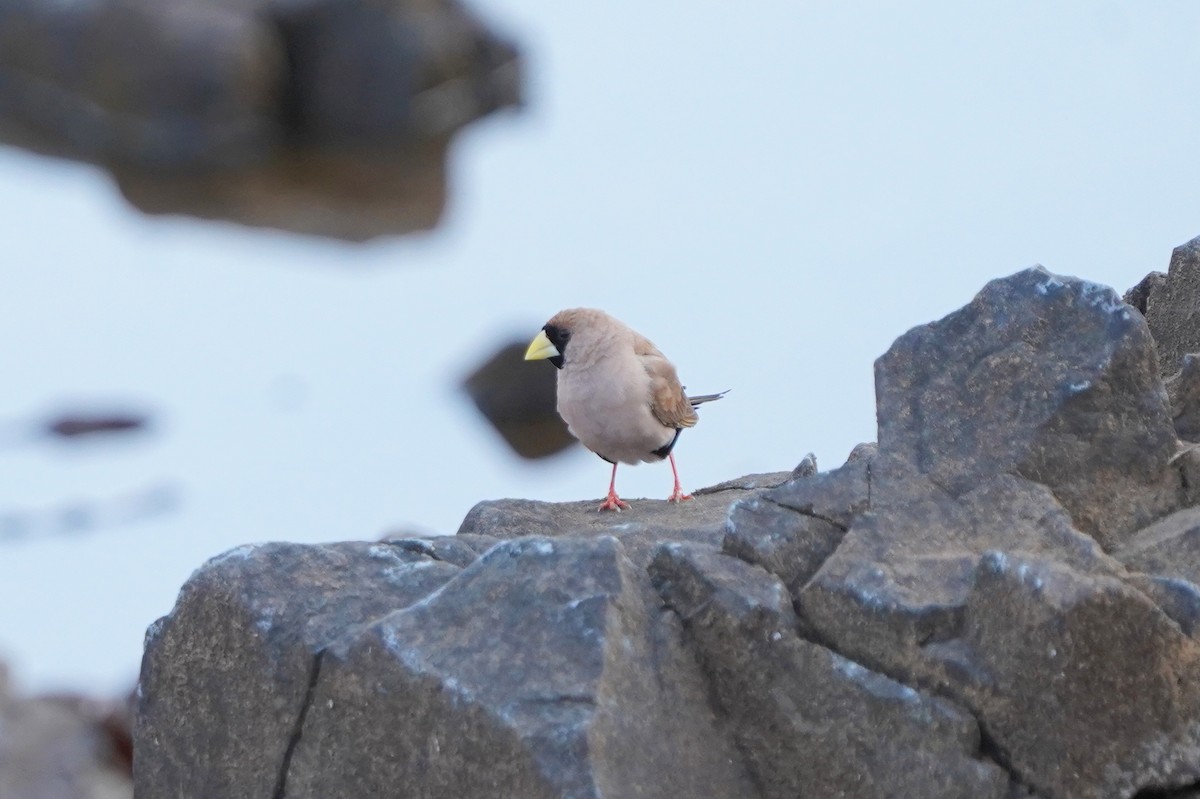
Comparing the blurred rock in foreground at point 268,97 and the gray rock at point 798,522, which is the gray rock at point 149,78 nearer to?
the blurred rock in foreground at point 268,97

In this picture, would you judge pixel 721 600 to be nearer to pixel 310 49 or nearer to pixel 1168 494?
pixel 1168 494

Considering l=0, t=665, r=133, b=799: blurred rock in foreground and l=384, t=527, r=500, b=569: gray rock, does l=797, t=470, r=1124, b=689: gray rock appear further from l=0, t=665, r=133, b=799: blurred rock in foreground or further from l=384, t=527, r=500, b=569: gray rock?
l=0, t=665, r=133, b=799: blurred rock in foreground

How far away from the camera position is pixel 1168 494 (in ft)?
12.2

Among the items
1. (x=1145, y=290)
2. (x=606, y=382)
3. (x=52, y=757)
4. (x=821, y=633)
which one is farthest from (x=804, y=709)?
(x=52, y=757)

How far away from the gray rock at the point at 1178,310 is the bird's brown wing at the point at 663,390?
185 cm

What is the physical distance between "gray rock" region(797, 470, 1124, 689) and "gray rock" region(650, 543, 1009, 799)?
0.20ft

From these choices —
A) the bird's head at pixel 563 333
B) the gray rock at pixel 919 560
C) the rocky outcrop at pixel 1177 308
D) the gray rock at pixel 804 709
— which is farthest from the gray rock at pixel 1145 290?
the gray rock at pixel 804 709

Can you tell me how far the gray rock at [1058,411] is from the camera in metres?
3.69

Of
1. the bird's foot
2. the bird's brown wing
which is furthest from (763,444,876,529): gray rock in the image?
the bird's brown wing

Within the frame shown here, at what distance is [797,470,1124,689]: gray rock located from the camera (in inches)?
129

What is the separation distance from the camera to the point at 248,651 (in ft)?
11.9

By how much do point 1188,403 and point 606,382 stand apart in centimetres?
223

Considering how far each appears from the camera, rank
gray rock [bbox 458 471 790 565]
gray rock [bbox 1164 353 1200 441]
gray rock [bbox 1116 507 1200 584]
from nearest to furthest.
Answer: gray rock [bbox 1116 507 1200 584]
gray rock [bbox 1164 353 1200 441]
gray rock [bbox 458 471 790 565]

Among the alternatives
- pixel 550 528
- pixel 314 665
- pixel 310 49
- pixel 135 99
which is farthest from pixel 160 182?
pixel 314 665
